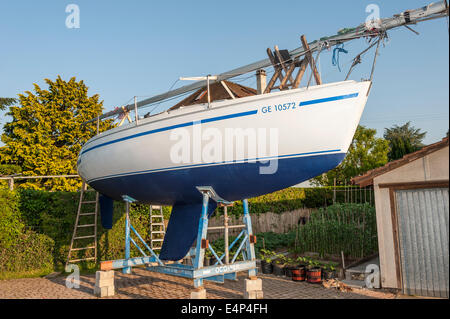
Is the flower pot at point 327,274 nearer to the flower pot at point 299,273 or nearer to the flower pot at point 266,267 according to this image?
the flower pot at point 299,273

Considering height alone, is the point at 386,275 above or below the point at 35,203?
below

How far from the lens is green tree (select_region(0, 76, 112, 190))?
18.6 m

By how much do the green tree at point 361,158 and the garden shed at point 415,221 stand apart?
21741mm

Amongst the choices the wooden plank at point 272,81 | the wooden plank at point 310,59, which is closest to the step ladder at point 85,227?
the wooden plank at point 272,81

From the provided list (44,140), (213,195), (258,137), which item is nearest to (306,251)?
(213,195)

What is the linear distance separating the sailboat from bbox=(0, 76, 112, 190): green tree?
44.2 ft

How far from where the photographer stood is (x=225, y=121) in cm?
557

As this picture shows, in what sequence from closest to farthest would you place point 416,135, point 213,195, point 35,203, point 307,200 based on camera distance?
1. point 213,195
2. point 35,203
3. point 307,200
4. point 416,135

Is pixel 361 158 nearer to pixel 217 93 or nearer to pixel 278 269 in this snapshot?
pixel 278 269

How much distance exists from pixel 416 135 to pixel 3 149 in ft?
158

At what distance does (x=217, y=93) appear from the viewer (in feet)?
21.7

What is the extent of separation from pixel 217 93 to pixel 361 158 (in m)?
26.5

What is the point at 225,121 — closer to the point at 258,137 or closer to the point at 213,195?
the point at 258,137

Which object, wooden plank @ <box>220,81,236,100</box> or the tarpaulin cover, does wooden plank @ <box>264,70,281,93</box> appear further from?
the tarpaulin cover
